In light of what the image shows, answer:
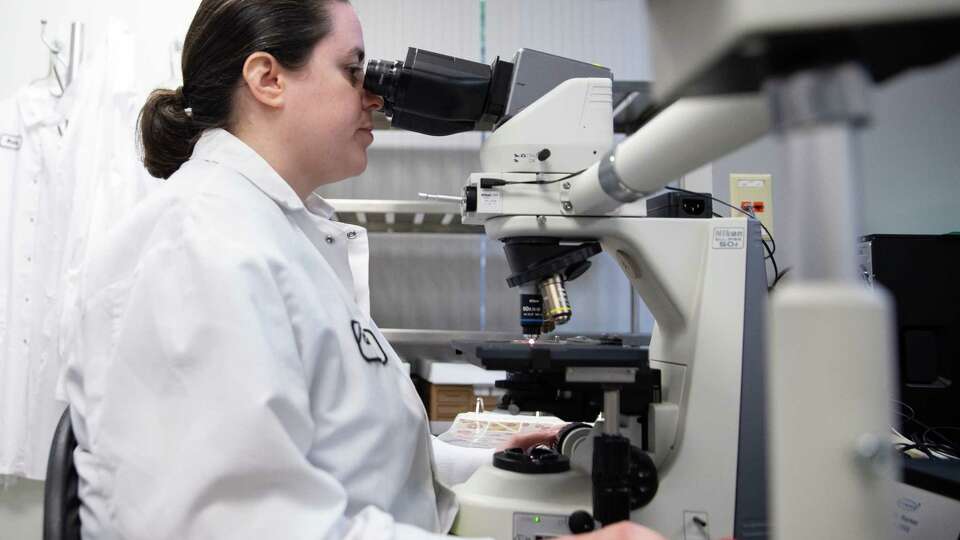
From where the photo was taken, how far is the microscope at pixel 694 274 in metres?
0.20

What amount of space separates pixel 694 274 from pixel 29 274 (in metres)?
1.64

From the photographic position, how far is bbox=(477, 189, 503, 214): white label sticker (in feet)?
2.82

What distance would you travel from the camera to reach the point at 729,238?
0.84 metres

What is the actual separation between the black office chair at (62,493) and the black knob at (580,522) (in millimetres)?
486

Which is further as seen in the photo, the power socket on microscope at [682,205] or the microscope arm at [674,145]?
the power socket on microscope at [682,205]

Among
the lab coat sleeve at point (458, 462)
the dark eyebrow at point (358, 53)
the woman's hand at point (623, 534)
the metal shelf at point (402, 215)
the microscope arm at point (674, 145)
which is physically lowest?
the lab coat sleeve at point (458, 462)

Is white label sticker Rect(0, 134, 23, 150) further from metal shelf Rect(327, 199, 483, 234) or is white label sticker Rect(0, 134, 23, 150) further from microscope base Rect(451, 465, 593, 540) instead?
microscope base Rect(451, 465, 593, 540)

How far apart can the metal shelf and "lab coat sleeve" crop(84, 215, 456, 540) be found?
1.16 m

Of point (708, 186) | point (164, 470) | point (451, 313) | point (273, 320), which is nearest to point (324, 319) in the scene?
point (273, 320)

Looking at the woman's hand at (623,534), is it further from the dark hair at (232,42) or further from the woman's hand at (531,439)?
the dark hair at (232,42)

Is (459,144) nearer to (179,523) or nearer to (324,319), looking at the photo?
(324,319)

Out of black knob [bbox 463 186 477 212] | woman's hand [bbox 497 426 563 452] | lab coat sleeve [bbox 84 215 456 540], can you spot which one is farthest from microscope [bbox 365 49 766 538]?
lab coat sleeve [bbox 84 215 456 540]

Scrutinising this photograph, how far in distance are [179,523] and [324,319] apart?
217 millimetres

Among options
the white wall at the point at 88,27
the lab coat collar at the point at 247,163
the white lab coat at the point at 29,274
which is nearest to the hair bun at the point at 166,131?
the lab coat collar at the point at 247,163
